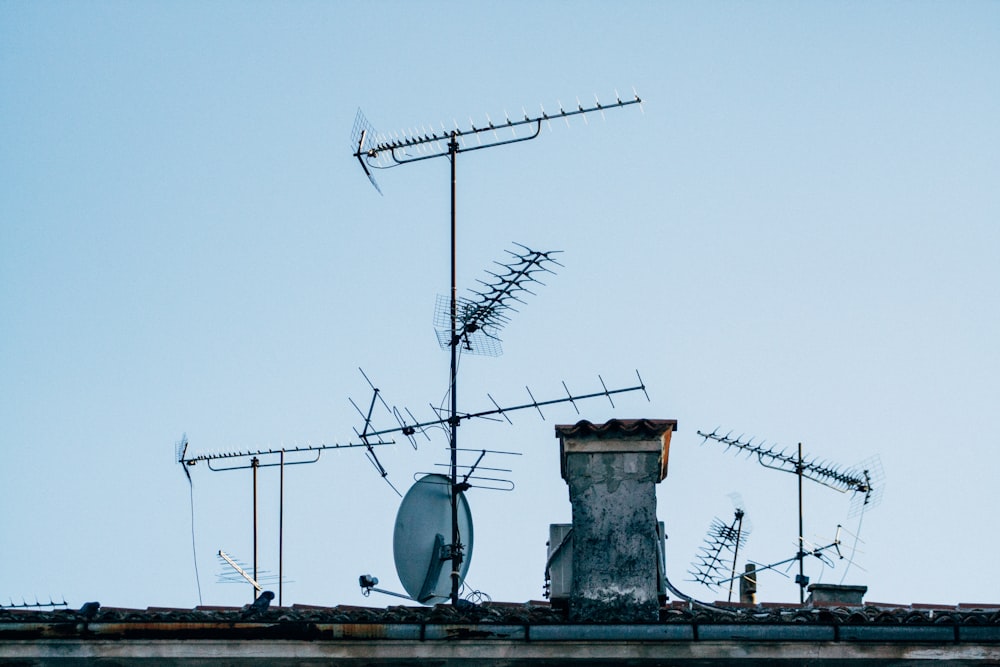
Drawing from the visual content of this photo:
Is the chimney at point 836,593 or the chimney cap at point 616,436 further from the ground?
the chimney cap at point 616,436

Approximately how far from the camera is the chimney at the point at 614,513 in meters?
13.2

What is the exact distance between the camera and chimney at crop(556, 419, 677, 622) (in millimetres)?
13164

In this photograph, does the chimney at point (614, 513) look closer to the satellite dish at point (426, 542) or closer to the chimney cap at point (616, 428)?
the chimney cap at point (616, 428)

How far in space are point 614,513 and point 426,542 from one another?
2.45 meters

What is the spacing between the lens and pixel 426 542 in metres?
15.4

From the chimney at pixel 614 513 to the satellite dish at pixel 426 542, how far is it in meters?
2.06

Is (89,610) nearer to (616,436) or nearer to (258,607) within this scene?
(258,607)

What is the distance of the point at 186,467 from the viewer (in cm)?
2020

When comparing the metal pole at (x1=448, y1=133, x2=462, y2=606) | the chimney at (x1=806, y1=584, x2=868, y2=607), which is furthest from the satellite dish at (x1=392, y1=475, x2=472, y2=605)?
the chimney at (x1=806, y1=584, x2=868, y2=607)

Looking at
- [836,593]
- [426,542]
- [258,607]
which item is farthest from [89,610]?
[836,593]

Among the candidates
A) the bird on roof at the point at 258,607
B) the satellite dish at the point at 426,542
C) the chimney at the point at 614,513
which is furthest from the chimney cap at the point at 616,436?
the bird on roof at the point at 258,607

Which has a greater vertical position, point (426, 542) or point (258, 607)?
point (426, 542)

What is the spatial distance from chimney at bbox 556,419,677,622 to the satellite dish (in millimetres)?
2055

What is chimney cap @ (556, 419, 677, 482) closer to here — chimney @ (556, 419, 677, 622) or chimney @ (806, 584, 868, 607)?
chimney @ (556, 419, 677, 622)
